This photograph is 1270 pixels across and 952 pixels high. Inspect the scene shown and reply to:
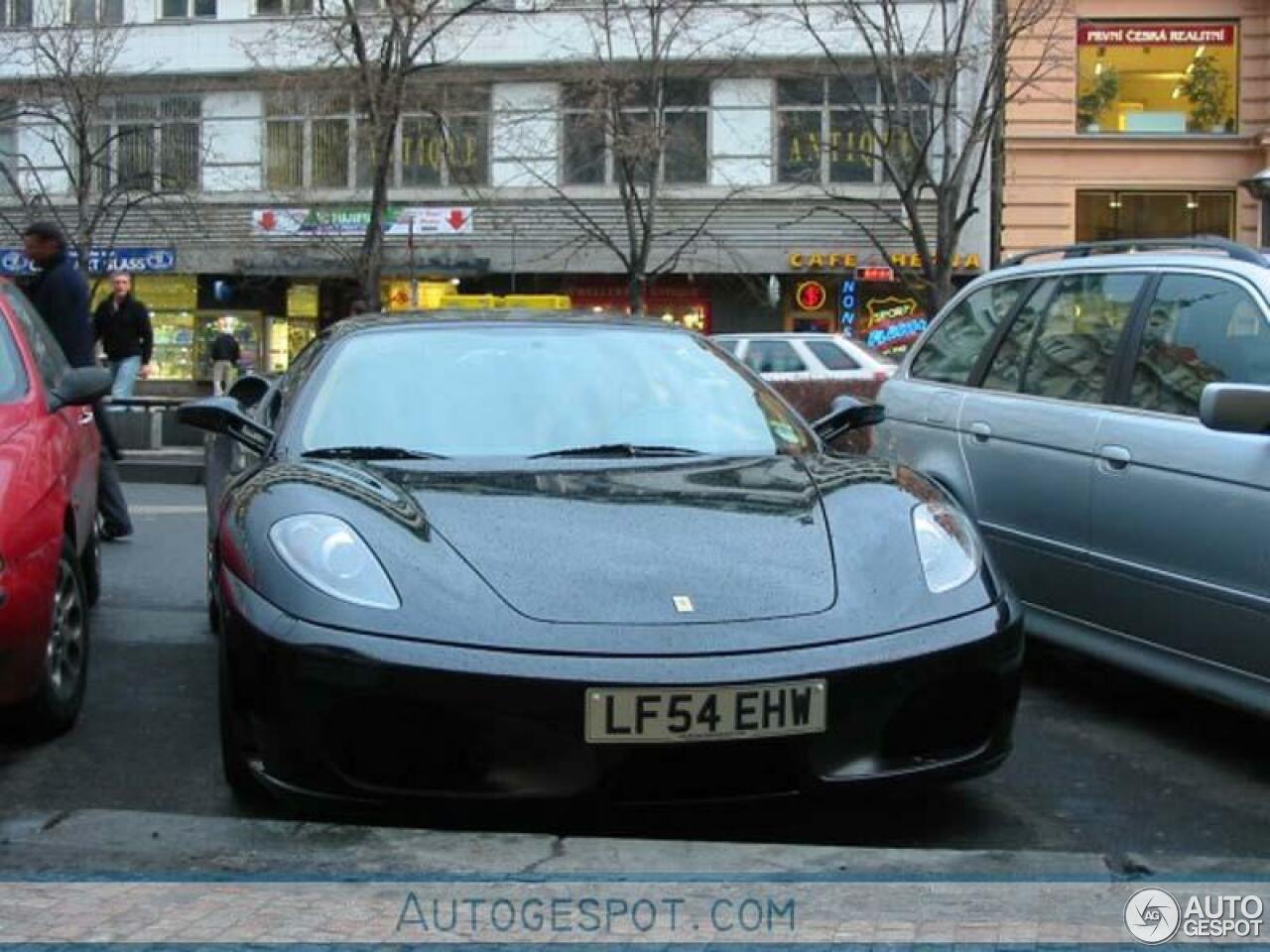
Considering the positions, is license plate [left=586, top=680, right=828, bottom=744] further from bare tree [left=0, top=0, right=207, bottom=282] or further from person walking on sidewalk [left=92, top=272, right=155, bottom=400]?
bare tree [left=0, top=0, right=207, bottom=282]

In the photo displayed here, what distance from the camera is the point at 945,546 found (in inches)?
150

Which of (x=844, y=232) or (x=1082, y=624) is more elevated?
(x=844, y=232)

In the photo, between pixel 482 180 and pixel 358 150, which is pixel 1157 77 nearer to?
pixel 482 180

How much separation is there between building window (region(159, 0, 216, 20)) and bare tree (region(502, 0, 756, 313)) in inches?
293

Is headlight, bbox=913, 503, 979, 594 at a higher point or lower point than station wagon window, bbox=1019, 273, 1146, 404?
lower

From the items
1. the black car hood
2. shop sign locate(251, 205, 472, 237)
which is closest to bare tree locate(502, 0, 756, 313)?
shop sign locate(251, 205, 472, 237)

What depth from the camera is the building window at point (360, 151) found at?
27.7 m

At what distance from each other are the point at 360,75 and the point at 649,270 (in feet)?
34.7

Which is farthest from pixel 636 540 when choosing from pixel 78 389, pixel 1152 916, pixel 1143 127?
pixel 1143 127

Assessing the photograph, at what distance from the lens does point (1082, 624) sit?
5176 millimetres

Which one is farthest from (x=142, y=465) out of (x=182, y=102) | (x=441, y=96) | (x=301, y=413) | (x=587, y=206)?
(x=182, y=102)

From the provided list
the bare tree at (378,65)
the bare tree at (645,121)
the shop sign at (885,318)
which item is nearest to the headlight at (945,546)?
the bare tree at (378,65)

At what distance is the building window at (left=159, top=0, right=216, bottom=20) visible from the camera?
29609mm

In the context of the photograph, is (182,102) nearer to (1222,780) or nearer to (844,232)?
(844,232)
